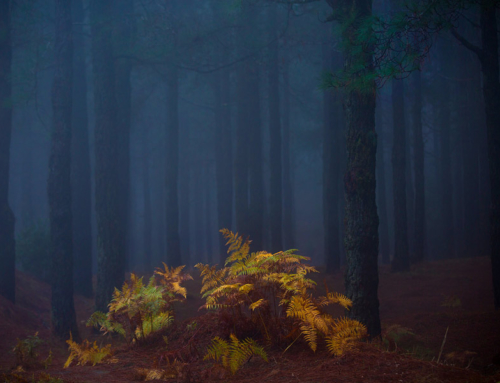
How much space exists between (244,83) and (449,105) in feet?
39.5

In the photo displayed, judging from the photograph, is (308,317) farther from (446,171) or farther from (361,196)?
(446,171)

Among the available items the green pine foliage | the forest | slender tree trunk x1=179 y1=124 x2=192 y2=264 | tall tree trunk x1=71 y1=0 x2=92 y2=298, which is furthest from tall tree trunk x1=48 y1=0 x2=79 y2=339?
slender tree trunk x1=179 y1=124 x2=192 y2=264

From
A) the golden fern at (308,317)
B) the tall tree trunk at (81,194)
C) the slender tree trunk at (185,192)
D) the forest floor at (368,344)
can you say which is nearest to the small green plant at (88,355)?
the forest floor at (368,344)

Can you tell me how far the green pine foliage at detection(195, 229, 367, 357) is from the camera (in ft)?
14.6

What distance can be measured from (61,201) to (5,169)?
428cm

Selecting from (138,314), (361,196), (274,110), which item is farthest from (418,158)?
(138,314)

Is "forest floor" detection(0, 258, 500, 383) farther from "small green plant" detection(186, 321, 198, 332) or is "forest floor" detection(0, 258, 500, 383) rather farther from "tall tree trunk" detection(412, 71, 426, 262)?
"tall tree trunk" detection(412, 71, 426, 262)

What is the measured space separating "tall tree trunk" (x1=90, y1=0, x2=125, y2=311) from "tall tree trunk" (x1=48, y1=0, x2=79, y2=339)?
79cm

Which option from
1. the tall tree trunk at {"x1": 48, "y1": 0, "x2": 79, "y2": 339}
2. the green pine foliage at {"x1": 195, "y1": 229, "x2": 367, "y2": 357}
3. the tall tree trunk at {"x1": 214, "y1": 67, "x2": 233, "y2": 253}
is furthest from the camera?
the tall tree trunk at {"x1": 214, "y1": 67, "x2": 233, "y2": 253}

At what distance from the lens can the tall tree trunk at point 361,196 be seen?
21.7ft

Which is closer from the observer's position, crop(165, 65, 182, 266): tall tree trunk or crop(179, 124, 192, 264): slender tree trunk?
crop(165, 65, 182, 266): tall tree trunk

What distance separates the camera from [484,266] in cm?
1425

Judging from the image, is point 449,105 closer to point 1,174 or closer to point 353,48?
point 353,48

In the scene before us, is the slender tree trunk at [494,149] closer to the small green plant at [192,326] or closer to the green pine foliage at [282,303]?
the green pine foliage at [282,303]
